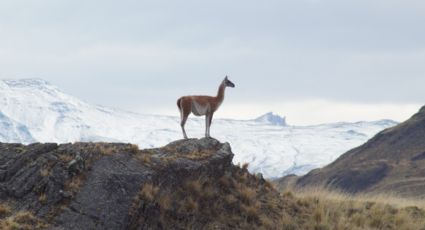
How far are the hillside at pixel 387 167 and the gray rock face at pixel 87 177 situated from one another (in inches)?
5292

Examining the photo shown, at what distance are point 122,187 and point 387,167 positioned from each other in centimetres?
16451

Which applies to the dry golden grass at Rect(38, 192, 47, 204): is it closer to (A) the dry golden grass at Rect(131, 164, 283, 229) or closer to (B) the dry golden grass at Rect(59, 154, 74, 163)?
(B) the dry golden grass at Rect(59, 154, 74, 163)

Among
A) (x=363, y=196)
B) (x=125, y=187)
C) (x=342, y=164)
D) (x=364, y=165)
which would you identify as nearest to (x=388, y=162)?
(x=364, y=165)

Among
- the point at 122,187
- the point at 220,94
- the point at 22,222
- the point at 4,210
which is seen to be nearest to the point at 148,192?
the point at 122,187

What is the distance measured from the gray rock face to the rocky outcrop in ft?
0.08

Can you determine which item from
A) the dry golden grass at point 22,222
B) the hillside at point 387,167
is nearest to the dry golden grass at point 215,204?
the dry golden grass at point 22,222

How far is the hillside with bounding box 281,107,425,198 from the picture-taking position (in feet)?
529

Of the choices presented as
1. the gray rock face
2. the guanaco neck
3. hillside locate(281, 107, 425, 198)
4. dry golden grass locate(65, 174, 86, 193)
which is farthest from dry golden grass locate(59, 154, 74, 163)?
hillside locate(281, 107, 425, 198)

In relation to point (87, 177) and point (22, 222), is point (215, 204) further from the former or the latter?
point (22, 222)

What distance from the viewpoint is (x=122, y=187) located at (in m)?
17.4

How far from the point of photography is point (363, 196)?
27188mm

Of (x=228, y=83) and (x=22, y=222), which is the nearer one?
(x=22, y=222)

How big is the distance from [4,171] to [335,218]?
10.9 metres

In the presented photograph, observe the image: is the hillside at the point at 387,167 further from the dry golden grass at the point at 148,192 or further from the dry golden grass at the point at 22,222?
the dry golden grass at the point at 22,222
